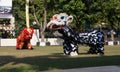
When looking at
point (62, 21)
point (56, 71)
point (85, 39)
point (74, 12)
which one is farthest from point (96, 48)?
point (74, 12)

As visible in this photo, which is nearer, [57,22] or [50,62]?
[50,62]

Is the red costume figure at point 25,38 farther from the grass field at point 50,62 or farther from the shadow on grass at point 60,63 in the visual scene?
the shadow on grass at point 60,63

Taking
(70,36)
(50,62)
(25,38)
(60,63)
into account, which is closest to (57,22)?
(70,36)

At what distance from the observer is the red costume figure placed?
108 ft

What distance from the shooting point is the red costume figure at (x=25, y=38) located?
33031 mm

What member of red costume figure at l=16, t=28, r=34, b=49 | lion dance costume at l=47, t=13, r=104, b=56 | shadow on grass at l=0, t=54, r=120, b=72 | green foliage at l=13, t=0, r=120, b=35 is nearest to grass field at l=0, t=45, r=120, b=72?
shadow on grass at l=0, t=54, r=120, b=72

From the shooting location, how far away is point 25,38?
33219mm

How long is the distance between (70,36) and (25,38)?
12.0 meters

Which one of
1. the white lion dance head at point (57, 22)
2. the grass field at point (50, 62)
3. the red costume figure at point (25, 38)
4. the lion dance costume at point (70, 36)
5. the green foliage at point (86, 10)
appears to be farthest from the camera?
the green foliage at point (86, 10)

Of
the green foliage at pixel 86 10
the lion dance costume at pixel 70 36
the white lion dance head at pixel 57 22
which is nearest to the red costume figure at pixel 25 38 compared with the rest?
the lion dance costume at pixel 70 36

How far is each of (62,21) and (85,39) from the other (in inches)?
74.1

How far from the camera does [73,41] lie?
22062 mm

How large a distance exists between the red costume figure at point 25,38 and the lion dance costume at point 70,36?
10795mm

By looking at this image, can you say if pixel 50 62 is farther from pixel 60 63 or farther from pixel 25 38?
pixel 25 38
